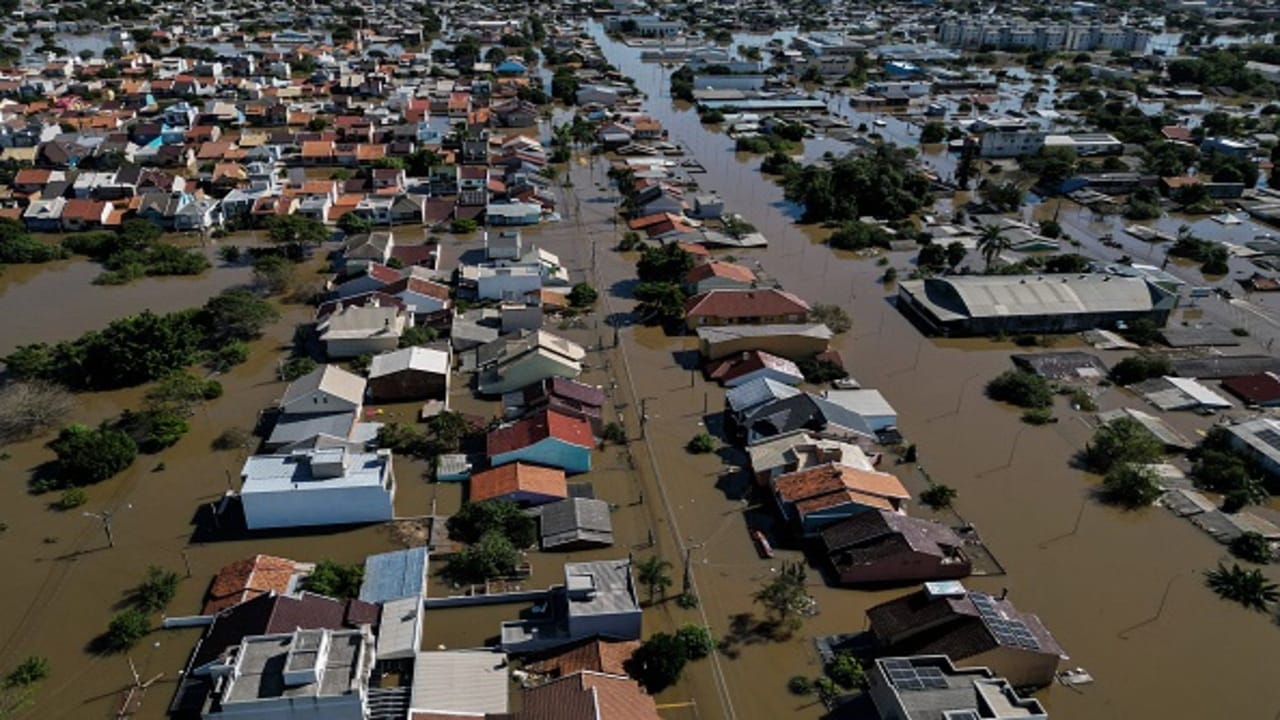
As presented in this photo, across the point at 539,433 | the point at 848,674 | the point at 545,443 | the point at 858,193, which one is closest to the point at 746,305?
the point at 539,433

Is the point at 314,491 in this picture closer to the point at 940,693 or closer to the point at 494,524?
the point at 494,524

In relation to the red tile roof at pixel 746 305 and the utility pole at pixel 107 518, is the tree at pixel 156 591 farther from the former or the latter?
the red tile roof at pixel 746 305

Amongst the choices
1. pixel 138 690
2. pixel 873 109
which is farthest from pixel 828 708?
pixel 873 109

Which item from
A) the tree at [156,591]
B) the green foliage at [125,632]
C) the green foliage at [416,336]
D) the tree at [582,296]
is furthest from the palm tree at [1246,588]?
the green foliage at [125,632]

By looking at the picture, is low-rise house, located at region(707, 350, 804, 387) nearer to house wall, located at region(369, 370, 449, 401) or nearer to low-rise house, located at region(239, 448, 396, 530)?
house wall, located at region(369, 370, 449, 401)

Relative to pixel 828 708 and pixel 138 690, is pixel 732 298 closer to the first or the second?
pixel 828 708

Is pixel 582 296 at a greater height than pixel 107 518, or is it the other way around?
pixel 582 296

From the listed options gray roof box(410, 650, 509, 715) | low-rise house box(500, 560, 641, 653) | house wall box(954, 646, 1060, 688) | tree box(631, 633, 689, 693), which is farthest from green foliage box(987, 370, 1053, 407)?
gray roof box(410, 650, 509, 715)
